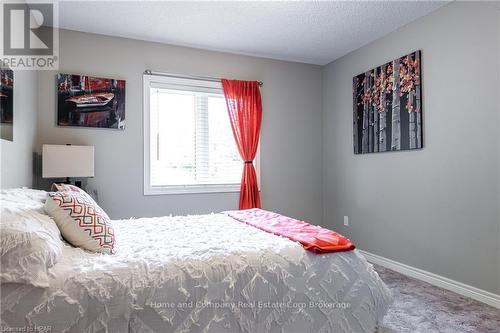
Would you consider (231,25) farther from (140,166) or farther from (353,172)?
(353,172)

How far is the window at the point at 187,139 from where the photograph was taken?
372 cm

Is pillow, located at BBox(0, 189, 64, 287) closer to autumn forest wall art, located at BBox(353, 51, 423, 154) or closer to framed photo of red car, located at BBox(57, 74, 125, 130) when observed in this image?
framed photo of red car, located at BBox(57, 74, 125, 130)

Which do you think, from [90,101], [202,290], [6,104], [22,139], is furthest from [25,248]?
[90,101]

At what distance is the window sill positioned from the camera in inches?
145

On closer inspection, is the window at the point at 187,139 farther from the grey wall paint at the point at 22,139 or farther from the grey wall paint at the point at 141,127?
the grey wall paint at the point at 22,139

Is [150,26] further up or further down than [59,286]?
further up

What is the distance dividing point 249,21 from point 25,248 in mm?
2762

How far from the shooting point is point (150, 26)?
130 inches

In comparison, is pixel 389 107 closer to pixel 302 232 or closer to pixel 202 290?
pixel 302 232

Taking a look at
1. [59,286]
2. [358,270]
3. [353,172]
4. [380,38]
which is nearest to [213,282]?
[59,286]

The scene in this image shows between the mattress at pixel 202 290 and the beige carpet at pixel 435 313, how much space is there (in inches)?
17.6

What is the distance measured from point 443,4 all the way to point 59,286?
3.55 m

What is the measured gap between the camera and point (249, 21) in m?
3.19

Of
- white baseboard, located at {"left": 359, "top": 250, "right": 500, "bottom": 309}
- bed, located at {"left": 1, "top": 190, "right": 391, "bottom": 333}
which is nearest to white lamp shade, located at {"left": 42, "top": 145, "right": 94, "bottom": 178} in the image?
bed, located at {"left": 1, "top": 190, "right": 391, "bottom": 333}
